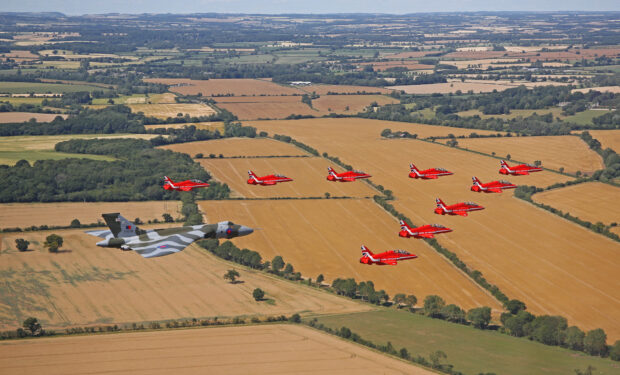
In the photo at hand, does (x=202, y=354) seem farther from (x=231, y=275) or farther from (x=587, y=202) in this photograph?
(x=587, y=202)

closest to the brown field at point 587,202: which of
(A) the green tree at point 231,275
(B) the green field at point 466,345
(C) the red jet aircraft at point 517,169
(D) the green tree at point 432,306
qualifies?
(D) the green tree at point 432,306

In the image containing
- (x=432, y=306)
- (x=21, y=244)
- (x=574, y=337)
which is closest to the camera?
(x=574, y=337)

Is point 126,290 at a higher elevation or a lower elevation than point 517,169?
lower

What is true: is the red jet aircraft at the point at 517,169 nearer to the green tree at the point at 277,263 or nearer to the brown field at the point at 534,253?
the brown field at the point at 534,253

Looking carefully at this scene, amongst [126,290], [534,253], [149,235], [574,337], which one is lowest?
[574,337]

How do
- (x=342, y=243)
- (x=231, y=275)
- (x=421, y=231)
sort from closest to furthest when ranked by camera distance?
(x=421, y=231) → (x=231, y=275) → (x=342, y=243)

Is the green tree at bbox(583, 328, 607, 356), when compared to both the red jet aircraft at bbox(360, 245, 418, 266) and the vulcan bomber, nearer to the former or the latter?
the red jet aircraft at bbox(360, 245, 418, 266)

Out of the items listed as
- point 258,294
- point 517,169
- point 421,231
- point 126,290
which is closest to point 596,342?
point 517,169
